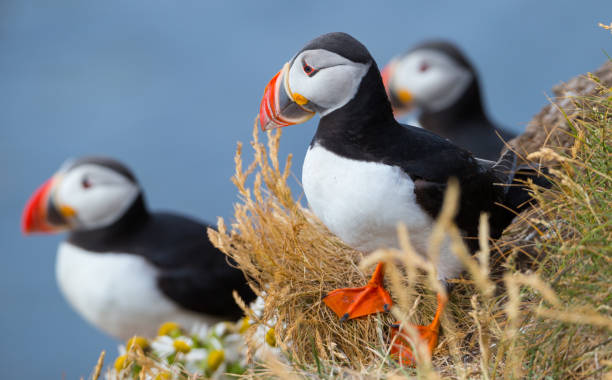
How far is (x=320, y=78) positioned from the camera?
1.63m

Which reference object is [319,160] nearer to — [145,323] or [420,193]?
[420,193]

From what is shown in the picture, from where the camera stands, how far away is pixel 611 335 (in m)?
1.31

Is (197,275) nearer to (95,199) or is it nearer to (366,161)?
(95,199)

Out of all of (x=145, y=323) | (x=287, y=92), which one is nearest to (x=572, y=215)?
(x=287, y=92)

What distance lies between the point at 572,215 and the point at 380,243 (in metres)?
0.48

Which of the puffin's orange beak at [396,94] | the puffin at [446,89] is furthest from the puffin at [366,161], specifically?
the puffin's orange beak at [396,94]

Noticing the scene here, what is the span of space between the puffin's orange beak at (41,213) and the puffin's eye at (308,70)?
2417mm

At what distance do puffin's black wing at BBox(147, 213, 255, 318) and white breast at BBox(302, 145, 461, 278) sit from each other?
63.6 inches

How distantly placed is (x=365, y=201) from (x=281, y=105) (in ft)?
1.16

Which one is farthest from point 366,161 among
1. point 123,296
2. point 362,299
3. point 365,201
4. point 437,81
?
point 437,81

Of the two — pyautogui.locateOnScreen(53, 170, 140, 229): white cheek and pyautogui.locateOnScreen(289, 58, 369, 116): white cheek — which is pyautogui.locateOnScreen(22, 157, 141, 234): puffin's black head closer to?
pyautogui.locateOnScreen(53, 170, 140, 229): white cheek

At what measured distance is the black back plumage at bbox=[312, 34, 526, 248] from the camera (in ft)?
5.25

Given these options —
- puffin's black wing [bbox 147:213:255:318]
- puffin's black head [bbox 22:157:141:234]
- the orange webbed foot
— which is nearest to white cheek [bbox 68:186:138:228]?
puffin's black head [bbox 22:157:141:234]

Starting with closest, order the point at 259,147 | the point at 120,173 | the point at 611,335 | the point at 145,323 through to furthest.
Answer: the point at 611,335
the point at 259,147
the point at 145,323
the point at 120,173
